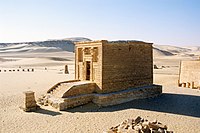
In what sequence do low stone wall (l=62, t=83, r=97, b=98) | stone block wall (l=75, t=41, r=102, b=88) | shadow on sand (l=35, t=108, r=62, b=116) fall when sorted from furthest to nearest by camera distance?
stone block wall (l=75, t=41, r=102, b=88), low stone wall (l=62, t=83, r=97, b=98), shadow on sand (l=35, t=108, r=62, b=116)

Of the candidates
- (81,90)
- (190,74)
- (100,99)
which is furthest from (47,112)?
(190,74)

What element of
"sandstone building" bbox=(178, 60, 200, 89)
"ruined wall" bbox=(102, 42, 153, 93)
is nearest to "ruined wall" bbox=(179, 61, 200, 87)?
"sandstone building" bbox=(178, 60, 200, 89)

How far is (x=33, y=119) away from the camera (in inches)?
490

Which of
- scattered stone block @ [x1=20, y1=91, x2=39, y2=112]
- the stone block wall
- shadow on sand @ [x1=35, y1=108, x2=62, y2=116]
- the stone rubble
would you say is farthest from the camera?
the stone block wall

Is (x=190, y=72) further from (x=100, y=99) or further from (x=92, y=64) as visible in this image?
(x=100, y=99)

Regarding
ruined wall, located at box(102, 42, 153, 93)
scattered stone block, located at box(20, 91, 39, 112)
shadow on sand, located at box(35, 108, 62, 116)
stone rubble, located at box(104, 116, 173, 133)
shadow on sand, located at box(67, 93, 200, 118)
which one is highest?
ruined wall, located at box(102, 42, 153, 93)

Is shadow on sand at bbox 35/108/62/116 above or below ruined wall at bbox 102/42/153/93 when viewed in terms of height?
below

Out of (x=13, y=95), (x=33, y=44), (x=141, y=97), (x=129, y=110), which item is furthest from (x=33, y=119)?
(x=33, y=44)

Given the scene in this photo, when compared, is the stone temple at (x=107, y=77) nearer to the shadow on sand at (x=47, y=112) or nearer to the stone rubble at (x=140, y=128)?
the shadow on sand at (x=47, y=112)

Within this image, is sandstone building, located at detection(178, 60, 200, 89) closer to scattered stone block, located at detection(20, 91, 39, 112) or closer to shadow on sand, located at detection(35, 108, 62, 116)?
shadow on sand, located at detection(35, 108, 62, 116)

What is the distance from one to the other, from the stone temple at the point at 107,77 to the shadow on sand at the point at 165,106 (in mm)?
501

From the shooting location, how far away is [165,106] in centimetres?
1513

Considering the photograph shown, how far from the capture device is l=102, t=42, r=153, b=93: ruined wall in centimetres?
1550

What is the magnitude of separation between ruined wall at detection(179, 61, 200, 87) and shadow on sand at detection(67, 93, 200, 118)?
5.87 metres
